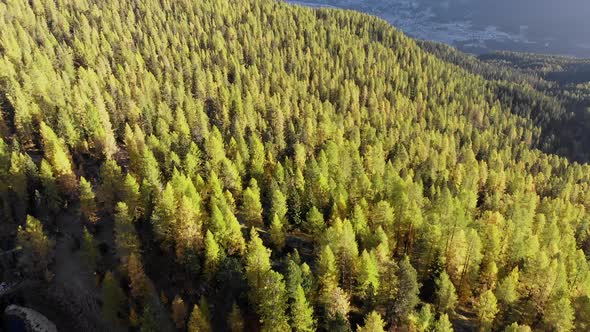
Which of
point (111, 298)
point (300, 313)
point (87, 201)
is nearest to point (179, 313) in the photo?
point (111, 298)

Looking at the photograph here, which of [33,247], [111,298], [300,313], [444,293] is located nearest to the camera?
[300,313]

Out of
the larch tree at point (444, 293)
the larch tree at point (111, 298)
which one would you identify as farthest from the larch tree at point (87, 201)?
the larch tree at point (444, 293)

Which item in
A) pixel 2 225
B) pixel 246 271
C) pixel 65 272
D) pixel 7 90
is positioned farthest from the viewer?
pixel 7 90

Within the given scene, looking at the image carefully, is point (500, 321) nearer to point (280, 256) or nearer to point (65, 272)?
point (280, 256)

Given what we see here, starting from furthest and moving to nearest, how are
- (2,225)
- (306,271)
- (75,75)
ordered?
(75,75) → (2,225) → (306,271)

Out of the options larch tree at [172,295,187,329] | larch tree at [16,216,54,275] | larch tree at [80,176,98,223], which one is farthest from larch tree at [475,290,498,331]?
larch tree at [16,216,54,275]

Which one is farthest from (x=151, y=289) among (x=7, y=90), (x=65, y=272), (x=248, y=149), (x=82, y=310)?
(x=7, y=90)

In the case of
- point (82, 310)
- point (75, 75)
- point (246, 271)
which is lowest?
point (82, 310)

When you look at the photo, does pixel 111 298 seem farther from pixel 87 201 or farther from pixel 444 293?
pixel 444 293

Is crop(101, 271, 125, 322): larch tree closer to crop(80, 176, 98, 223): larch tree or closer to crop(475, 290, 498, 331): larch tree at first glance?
crop(80, 176, 98, 223): larch tree

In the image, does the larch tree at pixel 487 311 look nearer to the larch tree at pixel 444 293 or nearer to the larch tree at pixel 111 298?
the larch tree at pixel 444 293

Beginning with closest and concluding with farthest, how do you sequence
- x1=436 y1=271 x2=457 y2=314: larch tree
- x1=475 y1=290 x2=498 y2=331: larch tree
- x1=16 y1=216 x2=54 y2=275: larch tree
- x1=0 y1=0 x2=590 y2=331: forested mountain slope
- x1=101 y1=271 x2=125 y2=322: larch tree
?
x1=475 y1=290 x2=498 y2=331: larch tree
x1=0 y1=0 x2=590 y2=331: forested mountain slope
x1=101 y1=271 x2=125 y2=322: larch tree
x1=436 y1=271 x2=457 y2=314: larch tree
x1=16 y1=216 x2=54 y2=275: larch tree
